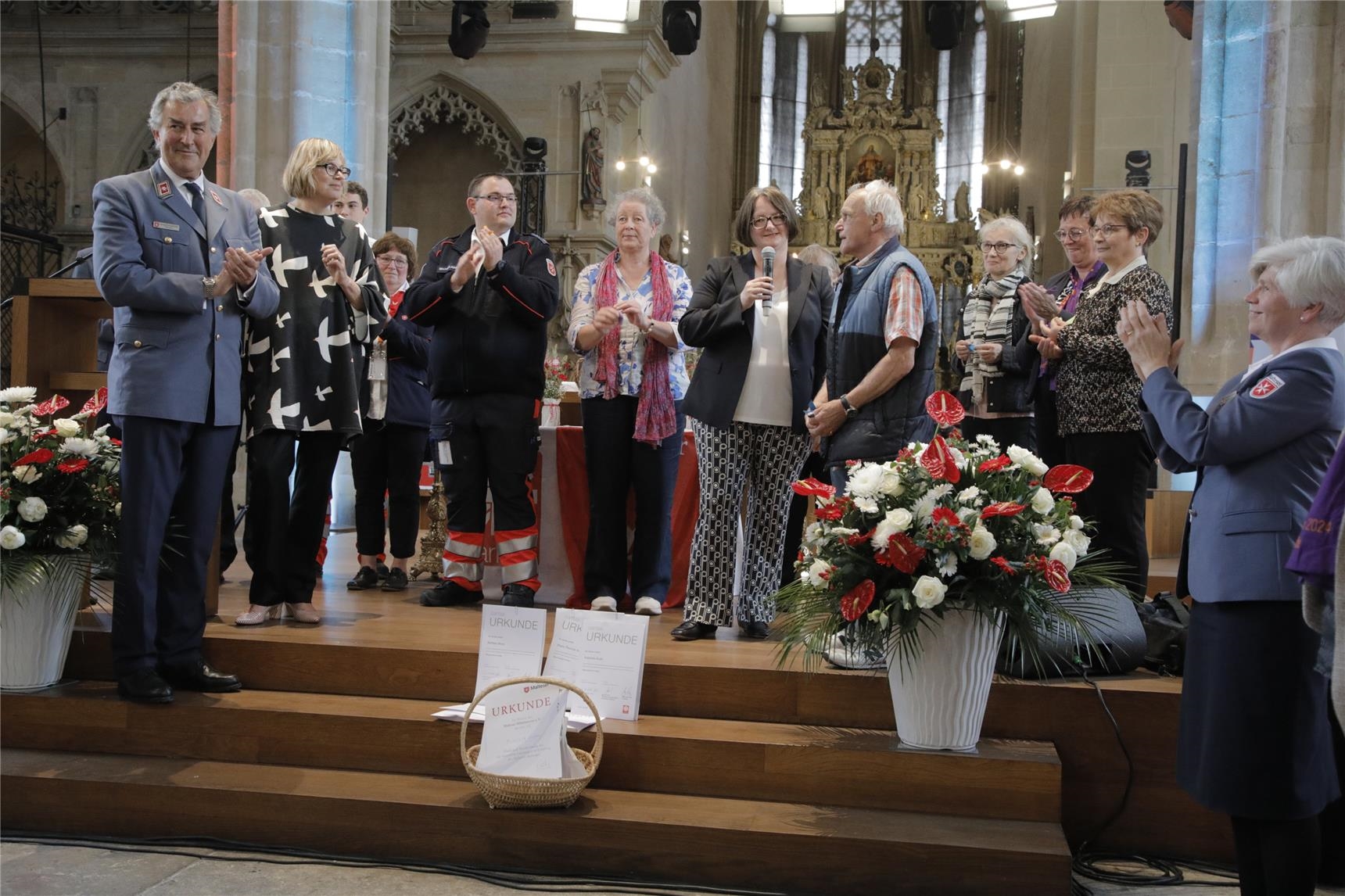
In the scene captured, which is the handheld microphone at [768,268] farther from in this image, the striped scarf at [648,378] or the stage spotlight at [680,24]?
the stage spotlight at [680,24]

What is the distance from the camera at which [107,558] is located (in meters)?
3.74

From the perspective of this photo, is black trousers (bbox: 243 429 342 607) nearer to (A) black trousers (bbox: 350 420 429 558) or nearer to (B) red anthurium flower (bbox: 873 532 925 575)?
(A) black trousers (bbox: 350 420 429 558)

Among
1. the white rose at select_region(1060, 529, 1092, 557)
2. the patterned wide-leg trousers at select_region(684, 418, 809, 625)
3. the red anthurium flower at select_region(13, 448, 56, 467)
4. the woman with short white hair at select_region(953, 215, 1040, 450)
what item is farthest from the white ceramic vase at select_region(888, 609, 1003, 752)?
the red anthurium flower at select_region(13, 448, 56, 467)

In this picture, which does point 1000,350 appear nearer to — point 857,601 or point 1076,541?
point 1076,541

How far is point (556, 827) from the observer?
309 centimetres

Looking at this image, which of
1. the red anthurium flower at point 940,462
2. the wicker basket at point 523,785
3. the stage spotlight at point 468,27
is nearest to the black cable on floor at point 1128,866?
the red anthurium flower at point 940,462

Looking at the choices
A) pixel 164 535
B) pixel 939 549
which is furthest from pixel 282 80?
pixel 939 549

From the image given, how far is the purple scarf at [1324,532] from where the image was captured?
2047mm

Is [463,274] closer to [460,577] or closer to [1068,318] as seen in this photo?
[460,577]

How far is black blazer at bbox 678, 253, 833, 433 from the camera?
396 centimetres

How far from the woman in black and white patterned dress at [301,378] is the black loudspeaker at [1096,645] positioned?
2.16 m

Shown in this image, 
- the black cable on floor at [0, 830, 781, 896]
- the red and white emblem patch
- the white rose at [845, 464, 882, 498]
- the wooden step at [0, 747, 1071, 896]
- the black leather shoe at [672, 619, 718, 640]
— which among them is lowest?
the black cable on floor at [0, 830, 781, 896]

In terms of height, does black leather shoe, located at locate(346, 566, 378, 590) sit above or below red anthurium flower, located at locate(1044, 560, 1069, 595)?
below

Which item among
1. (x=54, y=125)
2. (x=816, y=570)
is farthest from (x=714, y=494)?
(x=54, y=125)
